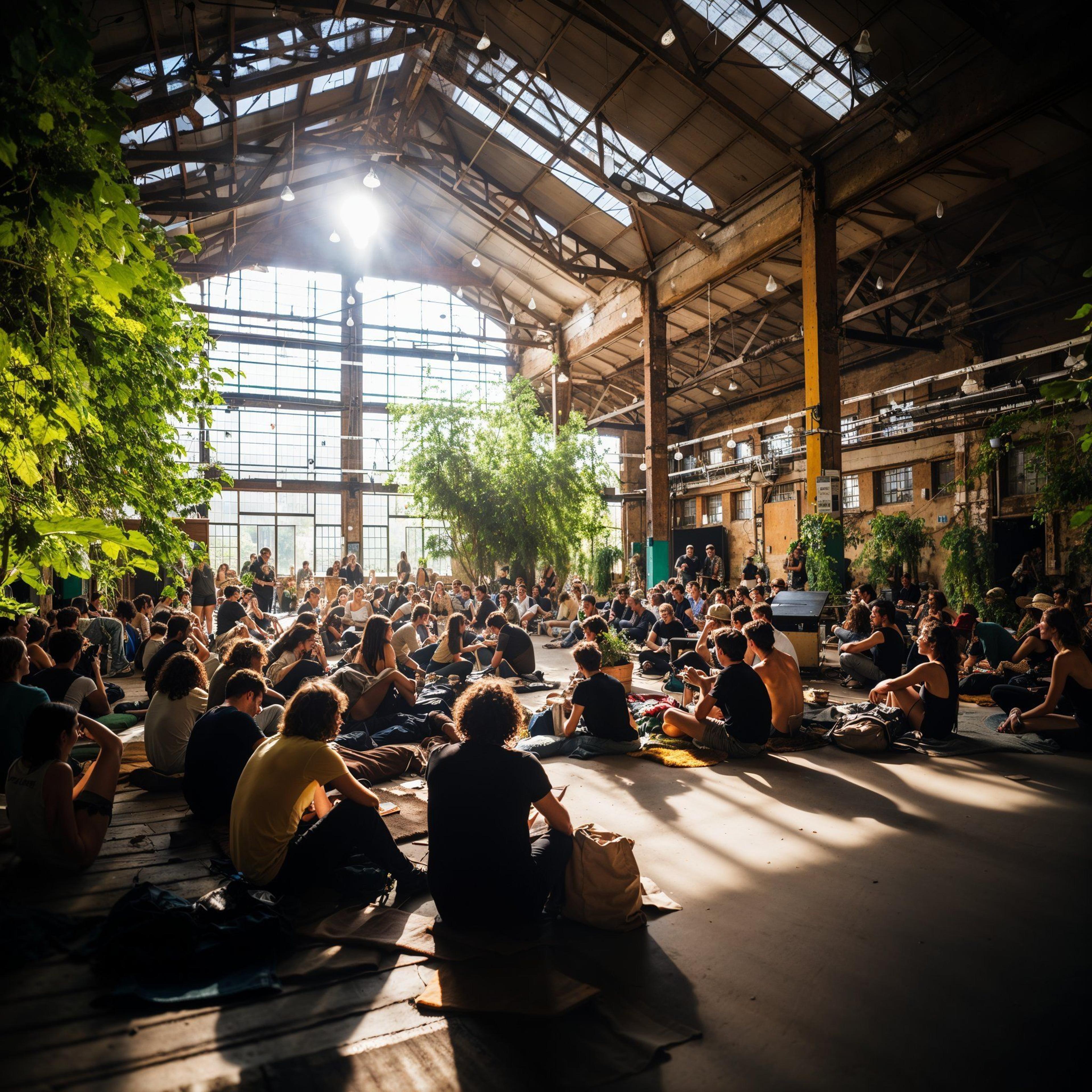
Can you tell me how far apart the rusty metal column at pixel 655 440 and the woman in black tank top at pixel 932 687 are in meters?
9.85

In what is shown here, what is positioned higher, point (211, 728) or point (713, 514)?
point (713, 514)

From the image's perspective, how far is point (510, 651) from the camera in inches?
326

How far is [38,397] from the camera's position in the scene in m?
2.36

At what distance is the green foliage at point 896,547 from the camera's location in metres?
15.4

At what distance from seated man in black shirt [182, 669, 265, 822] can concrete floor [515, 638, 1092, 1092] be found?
1795 millimetres

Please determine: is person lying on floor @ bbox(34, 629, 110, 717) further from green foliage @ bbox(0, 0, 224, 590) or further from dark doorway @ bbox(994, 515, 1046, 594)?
dark doorway @ bbox(994, 515, 1046, 594)

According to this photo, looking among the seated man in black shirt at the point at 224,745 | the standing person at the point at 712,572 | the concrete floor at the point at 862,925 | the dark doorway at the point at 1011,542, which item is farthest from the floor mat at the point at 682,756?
the standing person at the point at 712,572

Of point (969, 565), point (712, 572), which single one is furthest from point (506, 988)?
point (712, 572)

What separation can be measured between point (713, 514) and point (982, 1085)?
21.6 m

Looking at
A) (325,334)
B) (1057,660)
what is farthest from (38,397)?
(325,334)

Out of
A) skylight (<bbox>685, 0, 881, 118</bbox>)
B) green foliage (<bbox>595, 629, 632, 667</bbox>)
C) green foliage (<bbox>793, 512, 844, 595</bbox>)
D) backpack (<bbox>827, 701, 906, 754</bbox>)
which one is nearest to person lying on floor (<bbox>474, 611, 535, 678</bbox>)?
green foliage (<bbox>595, 629, 632, 667</bbox>)

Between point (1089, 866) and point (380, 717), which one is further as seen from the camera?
point (380, 717)

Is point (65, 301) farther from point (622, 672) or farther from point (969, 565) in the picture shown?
point (969, 565)

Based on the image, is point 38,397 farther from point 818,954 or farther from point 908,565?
point 908,565
